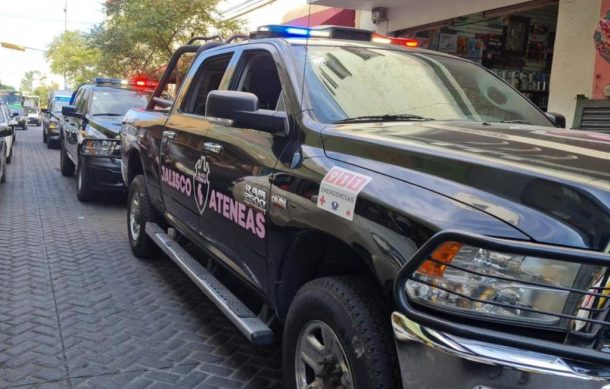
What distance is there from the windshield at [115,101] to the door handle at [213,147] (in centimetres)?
643

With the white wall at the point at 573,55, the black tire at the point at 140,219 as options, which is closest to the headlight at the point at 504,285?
the black tire at the point at 140,219

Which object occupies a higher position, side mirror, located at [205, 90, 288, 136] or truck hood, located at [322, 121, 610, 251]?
side mirror, located at [205, 90, 288, 136]

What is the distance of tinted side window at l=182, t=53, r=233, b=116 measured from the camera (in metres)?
4.53

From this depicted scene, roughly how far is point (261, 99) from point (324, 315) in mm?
1963

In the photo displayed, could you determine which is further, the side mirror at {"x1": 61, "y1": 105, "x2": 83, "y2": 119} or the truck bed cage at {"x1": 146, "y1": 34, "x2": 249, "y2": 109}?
the side mirror at {"x1": 61, "y1": 105, "x2": 83, "y2": 119}

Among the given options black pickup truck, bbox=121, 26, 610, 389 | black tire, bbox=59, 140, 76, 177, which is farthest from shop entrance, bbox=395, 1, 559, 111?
black tire, bbox=59, 140, 76, 177

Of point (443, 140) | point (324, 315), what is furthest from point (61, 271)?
point (443, 140)

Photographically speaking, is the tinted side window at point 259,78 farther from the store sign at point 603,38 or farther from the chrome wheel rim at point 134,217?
the store sign at point 603,38

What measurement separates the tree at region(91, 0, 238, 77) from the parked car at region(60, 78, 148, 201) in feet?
13.1

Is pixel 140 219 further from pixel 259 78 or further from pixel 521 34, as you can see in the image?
pixel 521 34

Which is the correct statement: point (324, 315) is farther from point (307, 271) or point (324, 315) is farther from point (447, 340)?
point (447, 340)

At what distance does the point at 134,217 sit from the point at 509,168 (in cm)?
469

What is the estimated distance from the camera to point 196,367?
359cm

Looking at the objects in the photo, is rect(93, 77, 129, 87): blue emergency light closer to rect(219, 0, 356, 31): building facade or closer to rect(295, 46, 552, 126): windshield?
rect(219, 0, 356, 31): building facade
